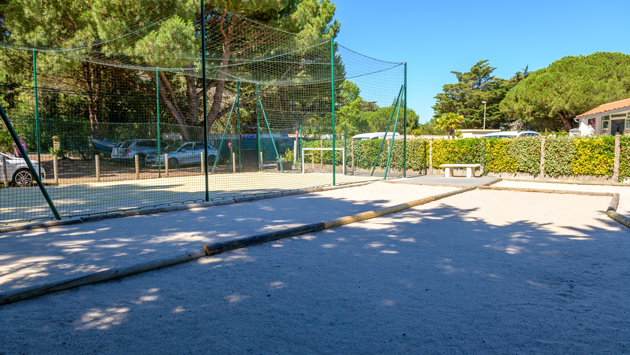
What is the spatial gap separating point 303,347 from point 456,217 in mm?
→ 4683

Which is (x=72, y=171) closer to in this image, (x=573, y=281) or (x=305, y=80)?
(x=305, y=80)

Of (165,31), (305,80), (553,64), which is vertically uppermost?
(553,64)

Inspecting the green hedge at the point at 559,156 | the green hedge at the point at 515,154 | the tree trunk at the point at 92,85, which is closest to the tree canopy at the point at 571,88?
the green hedge at the point at 515,154

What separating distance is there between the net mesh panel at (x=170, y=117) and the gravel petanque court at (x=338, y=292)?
128 inches

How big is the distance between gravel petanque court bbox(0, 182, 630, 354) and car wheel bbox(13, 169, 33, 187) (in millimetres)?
7024

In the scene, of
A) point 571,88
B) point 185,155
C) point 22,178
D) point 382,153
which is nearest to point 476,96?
point 571,88

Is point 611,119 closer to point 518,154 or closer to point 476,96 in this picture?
point 518,154

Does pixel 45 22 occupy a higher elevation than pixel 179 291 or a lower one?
higher

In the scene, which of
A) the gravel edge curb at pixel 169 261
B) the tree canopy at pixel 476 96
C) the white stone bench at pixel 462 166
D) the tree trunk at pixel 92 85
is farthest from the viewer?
the tree canopy at pixel 476 96

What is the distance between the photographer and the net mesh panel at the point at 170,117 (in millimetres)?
10438

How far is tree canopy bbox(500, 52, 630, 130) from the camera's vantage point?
34281 millimetres

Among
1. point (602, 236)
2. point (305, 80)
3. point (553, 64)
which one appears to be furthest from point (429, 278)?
point (553, 64)

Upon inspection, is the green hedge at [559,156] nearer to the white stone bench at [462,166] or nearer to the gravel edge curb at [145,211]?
the white stone bench at [462,166]

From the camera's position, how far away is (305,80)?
13250 millimetres
